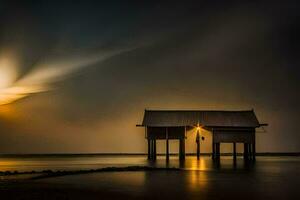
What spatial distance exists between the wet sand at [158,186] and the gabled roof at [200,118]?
63.9 ft

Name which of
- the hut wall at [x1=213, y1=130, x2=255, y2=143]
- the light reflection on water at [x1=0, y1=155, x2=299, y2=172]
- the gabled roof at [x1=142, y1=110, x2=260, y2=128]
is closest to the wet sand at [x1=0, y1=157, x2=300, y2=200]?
the light reflection on water at [x1=0, y1=155, x2=299, y2=172]

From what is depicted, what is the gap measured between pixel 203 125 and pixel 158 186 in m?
28.7

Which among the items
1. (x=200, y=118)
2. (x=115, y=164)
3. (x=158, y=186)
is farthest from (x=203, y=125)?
(x=158, y=186)

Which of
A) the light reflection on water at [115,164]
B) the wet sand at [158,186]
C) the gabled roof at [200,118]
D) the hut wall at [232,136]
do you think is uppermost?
the gabled roof at [200,118]

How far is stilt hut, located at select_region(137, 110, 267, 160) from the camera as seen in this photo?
56.0 m

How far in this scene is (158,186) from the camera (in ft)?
93.9

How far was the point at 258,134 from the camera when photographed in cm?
6444

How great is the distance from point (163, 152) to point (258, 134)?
38.4 feet

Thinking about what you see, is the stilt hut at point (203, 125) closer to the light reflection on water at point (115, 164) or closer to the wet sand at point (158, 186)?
the light reflection on water at point (115, 164)

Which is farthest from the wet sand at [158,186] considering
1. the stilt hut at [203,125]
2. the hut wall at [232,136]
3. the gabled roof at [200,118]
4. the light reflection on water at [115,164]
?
the gabled roof at [200,118]

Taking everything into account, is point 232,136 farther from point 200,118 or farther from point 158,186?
point 158,186

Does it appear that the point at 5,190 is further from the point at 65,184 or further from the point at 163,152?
the point at 163,152

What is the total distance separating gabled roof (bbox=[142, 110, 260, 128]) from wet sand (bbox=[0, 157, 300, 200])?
19.5m

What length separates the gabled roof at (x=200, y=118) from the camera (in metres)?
56.6
